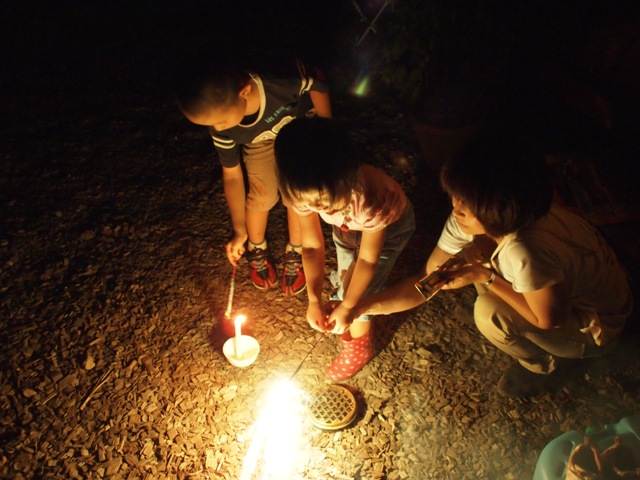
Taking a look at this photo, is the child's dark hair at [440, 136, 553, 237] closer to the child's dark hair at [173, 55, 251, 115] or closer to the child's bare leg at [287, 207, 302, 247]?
the child's dark hair at [173, 55, 251, 115]

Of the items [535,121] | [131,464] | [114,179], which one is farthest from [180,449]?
[535,121]

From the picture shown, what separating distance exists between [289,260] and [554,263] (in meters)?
2.04

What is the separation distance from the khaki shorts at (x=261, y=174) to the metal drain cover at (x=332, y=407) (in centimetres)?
139

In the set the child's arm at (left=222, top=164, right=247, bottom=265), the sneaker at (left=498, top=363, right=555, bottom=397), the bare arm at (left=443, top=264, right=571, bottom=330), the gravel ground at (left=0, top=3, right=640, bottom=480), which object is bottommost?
the gravel ground at (left=0, top=3, right=640, bottom=480)

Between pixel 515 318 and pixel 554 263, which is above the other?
pixel 554 263

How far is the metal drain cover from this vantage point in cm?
283

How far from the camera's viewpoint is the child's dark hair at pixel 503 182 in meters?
1.93

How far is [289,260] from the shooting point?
3.59m

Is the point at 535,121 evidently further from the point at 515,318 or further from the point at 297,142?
the point at 297,142

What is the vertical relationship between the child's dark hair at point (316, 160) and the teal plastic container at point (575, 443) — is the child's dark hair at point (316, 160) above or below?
above

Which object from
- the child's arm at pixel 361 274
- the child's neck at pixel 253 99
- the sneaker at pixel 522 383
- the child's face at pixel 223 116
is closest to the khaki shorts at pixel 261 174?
the child's neck at pixel 253 99

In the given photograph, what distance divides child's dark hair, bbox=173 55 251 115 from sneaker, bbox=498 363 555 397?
2.56 metres

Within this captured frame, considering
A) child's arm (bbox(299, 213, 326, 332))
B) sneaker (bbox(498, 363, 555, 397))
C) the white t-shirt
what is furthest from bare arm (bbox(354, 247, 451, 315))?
sneaker (bbox(498, 363, 555, 397))

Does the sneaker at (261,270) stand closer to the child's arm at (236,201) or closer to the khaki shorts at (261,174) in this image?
the child's arm at (236,201)
